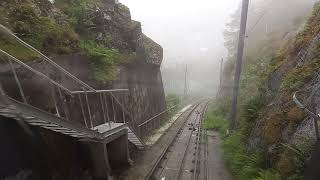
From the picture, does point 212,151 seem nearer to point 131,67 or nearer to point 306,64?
point 131,67

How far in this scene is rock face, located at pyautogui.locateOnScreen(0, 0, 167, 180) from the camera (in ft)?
27.4

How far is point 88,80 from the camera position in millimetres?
11773

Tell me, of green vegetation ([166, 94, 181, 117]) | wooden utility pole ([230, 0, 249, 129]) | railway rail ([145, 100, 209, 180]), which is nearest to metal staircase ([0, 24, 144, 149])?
Answer: railway rail ([145, 100, 209, 180])

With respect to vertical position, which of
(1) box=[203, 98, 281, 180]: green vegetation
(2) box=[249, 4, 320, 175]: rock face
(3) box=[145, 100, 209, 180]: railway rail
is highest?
(2) box=[249, 4, 320, 175]: rock face

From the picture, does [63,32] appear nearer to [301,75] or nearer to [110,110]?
[110,110]

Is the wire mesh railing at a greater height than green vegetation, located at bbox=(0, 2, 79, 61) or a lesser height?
lesser

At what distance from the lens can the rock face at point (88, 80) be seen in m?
8.35

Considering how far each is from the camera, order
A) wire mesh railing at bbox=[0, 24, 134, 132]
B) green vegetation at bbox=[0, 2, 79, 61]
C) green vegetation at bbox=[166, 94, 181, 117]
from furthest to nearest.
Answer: green vegetation at bbox=[166, 94, 181, 117], green vegetation at bbox=[0, 2, 79, 61], wire mesh railing at bbox=[0, 24, 134, 132]

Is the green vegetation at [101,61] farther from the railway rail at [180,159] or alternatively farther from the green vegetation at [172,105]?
the green vegetation at [172,105]

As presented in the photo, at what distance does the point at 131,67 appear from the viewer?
57.6ft

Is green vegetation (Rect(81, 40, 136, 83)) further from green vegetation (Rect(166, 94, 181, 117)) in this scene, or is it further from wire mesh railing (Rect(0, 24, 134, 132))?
green vegetation (Rect(166, 94, 181, 117))

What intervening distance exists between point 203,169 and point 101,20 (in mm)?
7833

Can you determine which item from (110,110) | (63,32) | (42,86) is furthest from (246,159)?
(63,32)

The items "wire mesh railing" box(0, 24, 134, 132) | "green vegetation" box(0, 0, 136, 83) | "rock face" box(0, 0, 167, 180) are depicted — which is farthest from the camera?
"green vegetation" box(0, 0, 136, 83)
